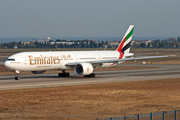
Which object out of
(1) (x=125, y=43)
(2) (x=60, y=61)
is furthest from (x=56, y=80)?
(1) (x=125, y=43)

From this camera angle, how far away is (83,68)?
46.9m

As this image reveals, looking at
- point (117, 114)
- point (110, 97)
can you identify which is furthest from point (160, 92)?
point (117, 114)

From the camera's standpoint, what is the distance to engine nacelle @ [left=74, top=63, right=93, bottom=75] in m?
47.0

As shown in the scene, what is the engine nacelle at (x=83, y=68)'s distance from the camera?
4697 centimetres

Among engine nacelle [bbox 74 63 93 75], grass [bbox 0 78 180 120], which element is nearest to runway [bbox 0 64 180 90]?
engine nacelle [bbox 74 63 93 75]

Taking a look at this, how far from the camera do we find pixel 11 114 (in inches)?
896

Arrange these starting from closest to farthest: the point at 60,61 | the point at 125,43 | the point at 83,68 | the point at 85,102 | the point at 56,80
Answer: the point at 85,102 → the point at 56,80 → the point at 83,68 → the point at 60,61 → the point at 125,43

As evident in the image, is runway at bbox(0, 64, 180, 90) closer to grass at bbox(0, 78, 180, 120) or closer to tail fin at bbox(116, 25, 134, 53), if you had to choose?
grass at bbox(0, 78, 180, 120)

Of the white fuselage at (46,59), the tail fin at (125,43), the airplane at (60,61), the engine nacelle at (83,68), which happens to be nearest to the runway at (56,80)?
the engine nacelle at (83,68)

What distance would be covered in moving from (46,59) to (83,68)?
18.5 ft

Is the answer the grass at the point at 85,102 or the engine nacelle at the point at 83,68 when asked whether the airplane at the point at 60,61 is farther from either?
the grass at the point at 85,102

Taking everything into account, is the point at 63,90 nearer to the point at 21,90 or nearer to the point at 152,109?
the point at 21,90

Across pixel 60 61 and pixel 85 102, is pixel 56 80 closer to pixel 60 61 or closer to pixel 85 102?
pixel 60 61

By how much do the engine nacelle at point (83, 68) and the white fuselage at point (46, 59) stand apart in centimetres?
204
